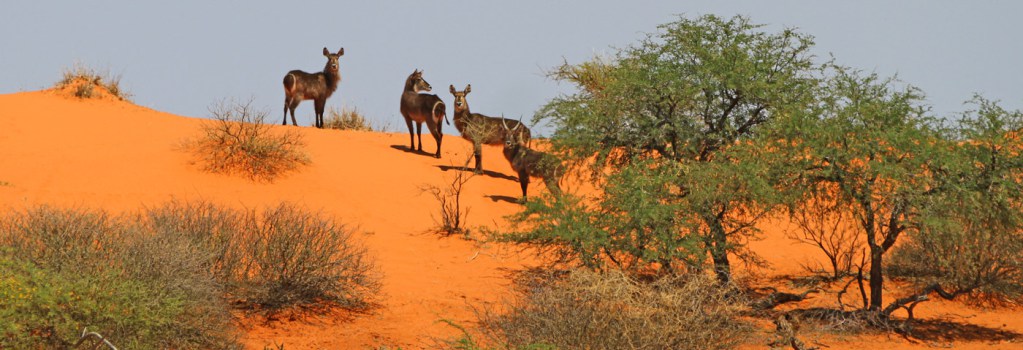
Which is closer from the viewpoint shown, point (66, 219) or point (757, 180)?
point (66, 219)

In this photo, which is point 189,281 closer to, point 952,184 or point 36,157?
point 952,184

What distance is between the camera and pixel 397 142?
27.6m

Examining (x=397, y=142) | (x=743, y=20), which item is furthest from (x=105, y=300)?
(x=397, y=142)

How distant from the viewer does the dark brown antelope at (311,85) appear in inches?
1041

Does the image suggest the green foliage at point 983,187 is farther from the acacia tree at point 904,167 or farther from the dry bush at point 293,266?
the dry bush at point 293,266

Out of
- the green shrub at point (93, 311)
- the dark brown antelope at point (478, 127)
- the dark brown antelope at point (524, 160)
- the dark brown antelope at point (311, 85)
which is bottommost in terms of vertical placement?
the green shrub at point (93, 311)

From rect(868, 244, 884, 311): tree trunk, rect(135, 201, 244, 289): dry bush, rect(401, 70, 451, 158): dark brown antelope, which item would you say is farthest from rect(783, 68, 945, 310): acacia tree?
rect(401, 70, 451, 158): dark brown antelope

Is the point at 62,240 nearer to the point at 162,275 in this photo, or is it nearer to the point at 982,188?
the point at 162,275

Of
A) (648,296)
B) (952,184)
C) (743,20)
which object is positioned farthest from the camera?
(743,20)

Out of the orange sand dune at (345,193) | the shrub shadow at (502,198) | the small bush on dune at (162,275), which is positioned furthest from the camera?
the shrub shadow at (502,198)

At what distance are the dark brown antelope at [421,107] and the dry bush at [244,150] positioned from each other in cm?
383

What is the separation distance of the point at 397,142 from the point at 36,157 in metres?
9.19

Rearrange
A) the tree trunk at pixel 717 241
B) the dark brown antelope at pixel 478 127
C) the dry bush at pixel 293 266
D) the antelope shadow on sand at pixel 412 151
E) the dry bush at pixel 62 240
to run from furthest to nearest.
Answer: the antelope shadow on sand at pixel 412 151 → the dark brown antelope at pixel 478 127 → the tree trunk at pixel 717 241 → the dry bush at pixel 293 266 → the dry bush at pixel 62 240

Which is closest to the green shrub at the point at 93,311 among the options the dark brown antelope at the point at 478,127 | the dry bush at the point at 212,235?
the dry bush at the point at 212,235
